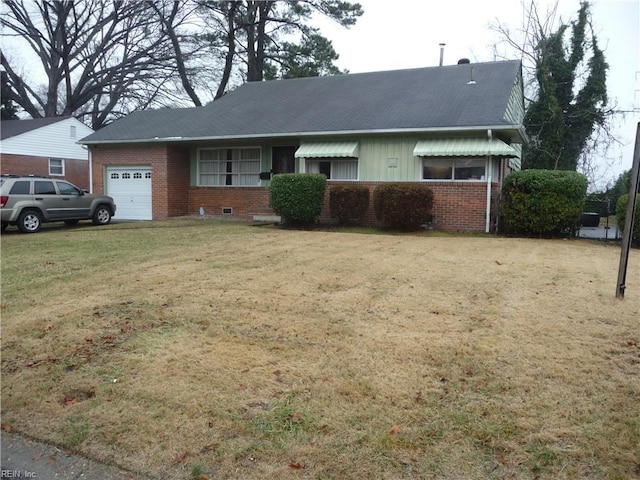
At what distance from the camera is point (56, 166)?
30.3m

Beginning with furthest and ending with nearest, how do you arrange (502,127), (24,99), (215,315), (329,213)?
(24,99), (329,213), (502,127), (215,315)

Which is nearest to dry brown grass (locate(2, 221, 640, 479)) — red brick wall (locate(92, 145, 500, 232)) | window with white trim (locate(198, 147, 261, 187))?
red brick wall (locate(92, 145, 500, 232))

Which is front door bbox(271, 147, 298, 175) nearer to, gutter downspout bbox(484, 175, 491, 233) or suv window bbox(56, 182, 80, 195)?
suv window bbox(56, 182, 80, 195)

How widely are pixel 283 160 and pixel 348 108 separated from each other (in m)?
2.81

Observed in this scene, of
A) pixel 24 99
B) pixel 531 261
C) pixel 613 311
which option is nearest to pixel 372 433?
pixel 613 311

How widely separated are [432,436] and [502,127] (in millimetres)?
11040

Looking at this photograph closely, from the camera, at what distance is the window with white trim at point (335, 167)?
14.9 metres

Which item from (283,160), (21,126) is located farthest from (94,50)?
(283,160)

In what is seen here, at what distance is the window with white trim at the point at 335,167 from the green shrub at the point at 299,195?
1.47 meters

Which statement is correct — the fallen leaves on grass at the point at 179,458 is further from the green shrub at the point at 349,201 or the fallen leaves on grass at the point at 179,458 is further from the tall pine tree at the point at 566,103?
the tall pine tree at the point at 566,103

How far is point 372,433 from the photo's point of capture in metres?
2.81

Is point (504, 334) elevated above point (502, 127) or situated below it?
below

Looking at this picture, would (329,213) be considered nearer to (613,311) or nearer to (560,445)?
(613,311)

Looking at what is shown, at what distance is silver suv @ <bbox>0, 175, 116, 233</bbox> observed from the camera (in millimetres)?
12656
